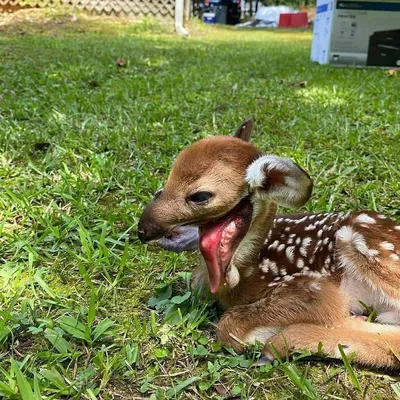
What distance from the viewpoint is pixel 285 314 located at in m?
1.70

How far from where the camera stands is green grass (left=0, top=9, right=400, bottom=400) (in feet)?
5.10

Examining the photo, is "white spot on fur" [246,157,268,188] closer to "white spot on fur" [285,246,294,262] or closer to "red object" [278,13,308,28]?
"white spot on fur" [285,246,294,262]

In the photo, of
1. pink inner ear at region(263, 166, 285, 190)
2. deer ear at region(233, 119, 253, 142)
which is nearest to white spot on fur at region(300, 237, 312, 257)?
pink inner ear at region(263, 166, 285, 190)

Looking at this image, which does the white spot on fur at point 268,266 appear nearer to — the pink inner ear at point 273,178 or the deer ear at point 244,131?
the pink inner ear at point 273,178

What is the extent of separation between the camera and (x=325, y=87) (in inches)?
218

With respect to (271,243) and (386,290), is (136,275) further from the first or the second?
(386,290)

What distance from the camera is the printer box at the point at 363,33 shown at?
287 inches

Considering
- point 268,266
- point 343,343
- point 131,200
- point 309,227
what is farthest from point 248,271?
point 131,200

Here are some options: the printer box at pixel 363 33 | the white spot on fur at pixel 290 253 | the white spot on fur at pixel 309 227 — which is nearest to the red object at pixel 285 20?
the printer box at pixel 363 33

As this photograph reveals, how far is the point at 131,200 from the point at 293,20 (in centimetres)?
2320

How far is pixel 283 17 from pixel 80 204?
928 inches

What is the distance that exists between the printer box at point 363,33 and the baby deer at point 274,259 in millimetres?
6311

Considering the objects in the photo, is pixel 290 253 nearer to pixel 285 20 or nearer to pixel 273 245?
pixel 273 245

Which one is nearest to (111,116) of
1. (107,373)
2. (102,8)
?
(107,373)
